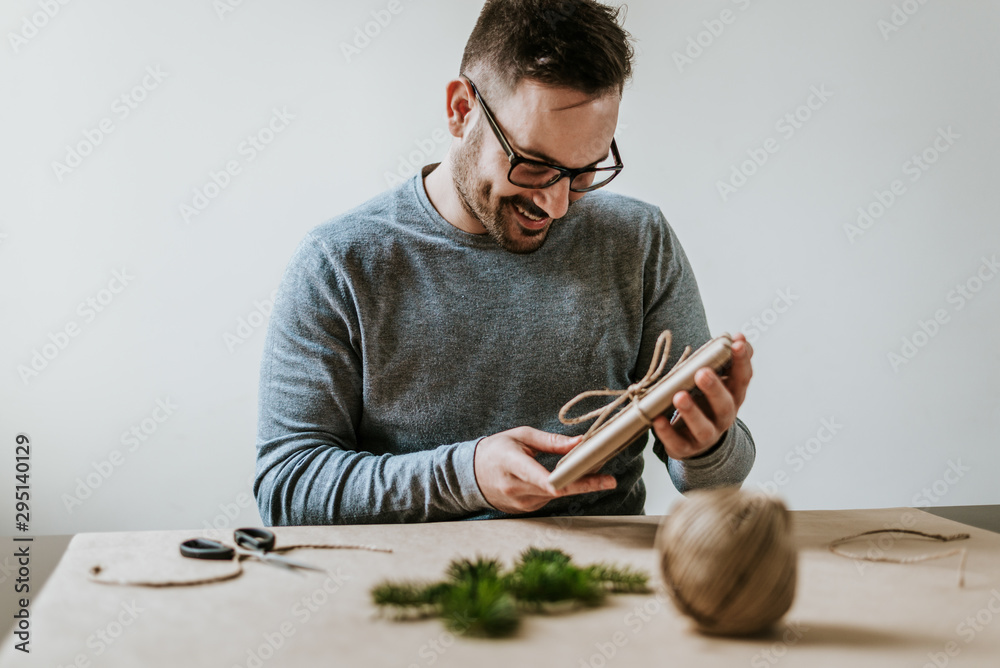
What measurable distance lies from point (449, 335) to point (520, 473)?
1.27ft

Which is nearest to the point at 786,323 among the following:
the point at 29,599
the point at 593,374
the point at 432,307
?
the point at 593,374

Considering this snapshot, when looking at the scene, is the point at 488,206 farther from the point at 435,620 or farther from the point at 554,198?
the point at 435,620

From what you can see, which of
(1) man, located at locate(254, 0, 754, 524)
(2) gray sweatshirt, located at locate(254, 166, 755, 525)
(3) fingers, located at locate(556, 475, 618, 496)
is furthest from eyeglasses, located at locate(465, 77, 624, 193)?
(3) fingers, located at locate(556, 475, 618, 496)

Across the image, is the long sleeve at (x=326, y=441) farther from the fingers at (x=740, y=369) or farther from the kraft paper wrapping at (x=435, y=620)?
the fingers at (x=740, y=369)

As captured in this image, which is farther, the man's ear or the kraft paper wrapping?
the man's ear

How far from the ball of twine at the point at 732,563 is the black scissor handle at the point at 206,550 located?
0.46 m

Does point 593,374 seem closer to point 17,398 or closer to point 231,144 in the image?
point 231,144

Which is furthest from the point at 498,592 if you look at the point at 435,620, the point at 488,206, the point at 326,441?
the point at 488,206

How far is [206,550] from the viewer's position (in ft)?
2.73

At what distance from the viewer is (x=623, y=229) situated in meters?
1.39

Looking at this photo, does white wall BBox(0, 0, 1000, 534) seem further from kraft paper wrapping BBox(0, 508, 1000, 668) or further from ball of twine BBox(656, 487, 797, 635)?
ball of twine BBox(656, 487, 797, 635)

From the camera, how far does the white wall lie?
209cm

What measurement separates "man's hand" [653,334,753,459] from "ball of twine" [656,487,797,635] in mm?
258

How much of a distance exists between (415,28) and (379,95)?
0.22 meters
